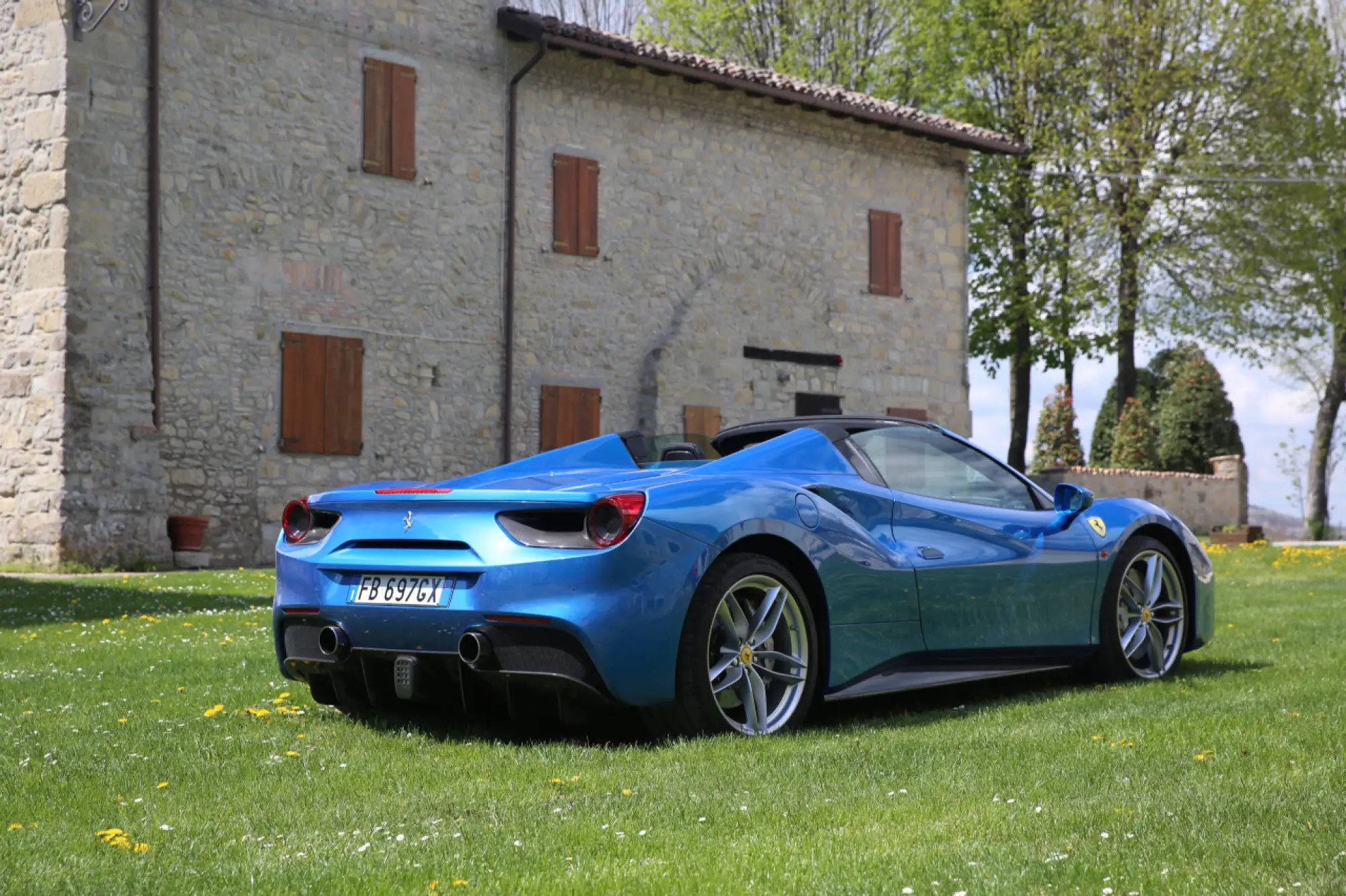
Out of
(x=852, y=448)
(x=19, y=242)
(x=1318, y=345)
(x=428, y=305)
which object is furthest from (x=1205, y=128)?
(x=852, y=448)

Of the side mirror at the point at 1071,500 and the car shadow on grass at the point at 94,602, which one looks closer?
the side mirror at the point at 1071,500

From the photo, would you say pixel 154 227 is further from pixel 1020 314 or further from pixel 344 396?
pixel 1020 314

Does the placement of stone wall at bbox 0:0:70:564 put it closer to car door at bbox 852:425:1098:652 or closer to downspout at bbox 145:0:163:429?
downspout at bbox 145:0:163:429

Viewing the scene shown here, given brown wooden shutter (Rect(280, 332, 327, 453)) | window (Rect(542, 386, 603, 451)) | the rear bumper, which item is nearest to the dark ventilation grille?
window (Rect(542, 386, 603, 451))

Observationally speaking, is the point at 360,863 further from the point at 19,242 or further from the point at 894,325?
the point at 894,325

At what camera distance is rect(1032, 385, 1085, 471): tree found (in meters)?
34.6

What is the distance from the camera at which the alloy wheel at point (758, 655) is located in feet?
17.3

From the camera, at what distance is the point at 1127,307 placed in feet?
110

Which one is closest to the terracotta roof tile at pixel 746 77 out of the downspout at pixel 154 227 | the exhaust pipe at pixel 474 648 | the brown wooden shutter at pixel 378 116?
the brown wooden shutter at pixel 378 116

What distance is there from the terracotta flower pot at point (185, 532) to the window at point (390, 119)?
205 inches

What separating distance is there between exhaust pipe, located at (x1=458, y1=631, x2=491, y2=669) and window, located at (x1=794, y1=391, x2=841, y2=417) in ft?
63.1

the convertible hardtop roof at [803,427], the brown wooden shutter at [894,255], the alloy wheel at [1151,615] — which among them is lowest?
the alloy wheel at [1151,615]

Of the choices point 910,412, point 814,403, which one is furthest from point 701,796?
point 910,412

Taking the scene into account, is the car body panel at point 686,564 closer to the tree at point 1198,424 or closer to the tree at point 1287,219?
the tree at point 1287,219
